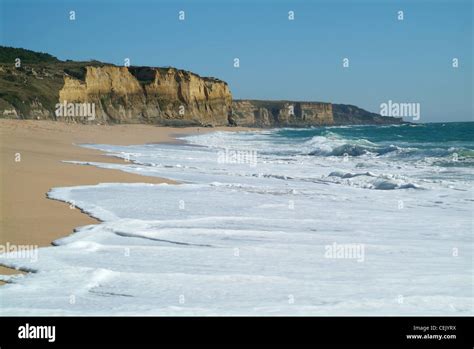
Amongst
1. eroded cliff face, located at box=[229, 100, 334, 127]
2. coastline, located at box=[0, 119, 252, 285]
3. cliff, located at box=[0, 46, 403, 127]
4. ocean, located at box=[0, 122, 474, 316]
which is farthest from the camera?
eroded cliff face, located at box=[229, 100, 334, 127]

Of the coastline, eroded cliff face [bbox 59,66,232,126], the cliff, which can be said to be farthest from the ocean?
eroded cliff face [bbox 59,66,232,126]

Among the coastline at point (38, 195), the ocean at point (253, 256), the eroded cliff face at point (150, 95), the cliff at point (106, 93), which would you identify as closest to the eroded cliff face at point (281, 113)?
the cliff at point (106, 93)

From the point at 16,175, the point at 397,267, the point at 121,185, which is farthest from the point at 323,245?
the point at 16,175

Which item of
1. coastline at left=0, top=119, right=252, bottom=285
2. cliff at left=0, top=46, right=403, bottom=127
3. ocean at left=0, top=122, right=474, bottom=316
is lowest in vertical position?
ocean at left=0, top=122, right=474, bottom=316

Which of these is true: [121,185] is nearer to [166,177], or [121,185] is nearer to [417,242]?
[166,177]

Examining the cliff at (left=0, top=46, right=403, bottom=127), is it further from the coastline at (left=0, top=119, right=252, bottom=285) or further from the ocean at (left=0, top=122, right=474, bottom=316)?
the ocean at (left=0, top=122, right=474, bottom=316)

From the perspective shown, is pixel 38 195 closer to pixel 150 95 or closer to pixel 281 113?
pixel 150 95

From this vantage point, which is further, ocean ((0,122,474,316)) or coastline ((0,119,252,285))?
coastline ((0,119,252,285))

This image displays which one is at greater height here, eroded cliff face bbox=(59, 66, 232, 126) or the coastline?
eroded cliff face bbox=(59, 66, 232, 126)
